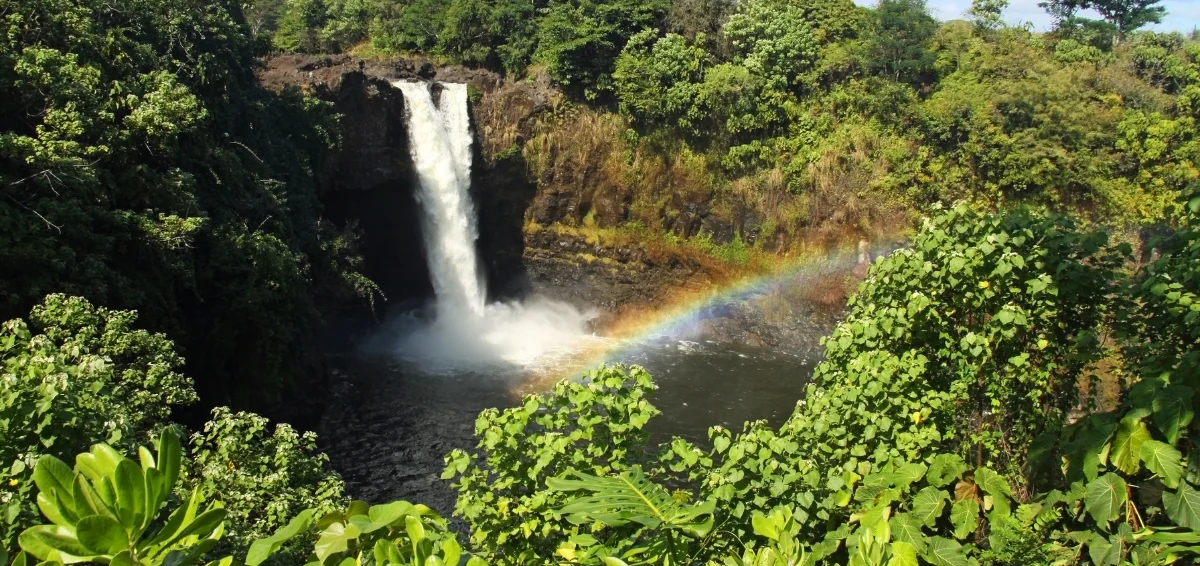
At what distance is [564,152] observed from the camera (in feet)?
105

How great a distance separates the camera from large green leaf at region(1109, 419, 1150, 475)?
4484 millimetres

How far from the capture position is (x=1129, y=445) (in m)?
4.53

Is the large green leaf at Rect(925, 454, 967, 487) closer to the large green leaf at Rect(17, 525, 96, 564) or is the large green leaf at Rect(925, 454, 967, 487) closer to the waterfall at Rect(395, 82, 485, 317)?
the large green leaf at Rect(17, 525, 96, 564)

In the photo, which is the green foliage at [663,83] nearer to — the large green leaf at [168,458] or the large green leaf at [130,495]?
the large green leaf at [168,458]

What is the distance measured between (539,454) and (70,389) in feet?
13.2

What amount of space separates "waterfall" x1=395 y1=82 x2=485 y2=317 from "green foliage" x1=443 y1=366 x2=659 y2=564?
83.5 feet

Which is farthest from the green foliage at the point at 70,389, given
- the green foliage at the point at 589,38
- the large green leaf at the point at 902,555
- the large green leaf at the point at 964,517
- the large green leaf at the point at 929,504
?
the green foliage at the point at 589,38

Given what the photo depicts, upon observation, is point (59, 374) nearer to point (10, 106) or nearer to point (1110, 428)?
point (1110, 428)

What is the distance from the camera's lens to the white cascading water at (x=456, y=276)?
28875mm

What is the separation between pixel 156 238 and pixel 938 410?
13.6 meters

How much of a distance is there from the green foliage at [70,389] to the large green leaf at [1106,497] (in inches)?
211

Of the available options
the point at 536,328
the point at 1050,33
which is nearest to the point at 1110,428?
the point at 536,328

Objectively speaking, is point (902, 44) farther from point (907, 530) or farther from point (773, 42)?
point (907, 530)

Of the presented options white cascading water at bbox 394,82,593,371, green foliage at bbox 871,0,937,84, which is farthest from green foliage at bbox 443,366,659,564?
green foliage at bbox 871,0,937,84
